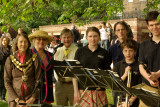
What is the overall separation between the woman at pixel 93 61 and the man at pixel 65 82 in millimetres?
408

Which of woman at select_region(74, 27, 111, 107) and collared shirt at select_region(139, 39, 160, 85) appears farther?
woman at select_region(74, 27, 111, 107)

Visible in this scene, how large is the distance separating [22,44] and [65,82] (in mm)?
1163

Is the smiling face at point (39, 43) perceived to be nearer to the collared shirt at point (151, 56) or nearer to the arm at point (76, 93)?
the arm at point (76, 93)

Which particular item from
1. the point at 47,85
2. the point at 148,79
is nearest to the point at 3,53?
the point at 47,85

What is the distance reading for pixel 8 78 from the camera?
473cm

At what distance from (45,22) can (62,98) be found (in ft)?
99.8

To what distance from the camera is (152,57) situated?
15.3 feet

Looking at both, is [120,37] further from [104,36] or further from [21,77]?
[104,36]

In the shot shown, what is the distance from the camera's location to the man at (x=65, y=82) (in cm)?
548

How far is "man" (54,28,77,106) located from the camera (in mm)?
5484

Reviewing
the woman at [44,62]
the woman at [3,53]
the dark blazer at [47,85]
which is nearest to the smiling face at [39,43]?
the woman at [44,62]

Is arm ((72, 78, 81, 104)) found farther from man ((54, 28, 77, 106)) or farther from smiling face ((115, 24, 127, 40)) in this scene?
smiling face ((115, 24, 127, 40))

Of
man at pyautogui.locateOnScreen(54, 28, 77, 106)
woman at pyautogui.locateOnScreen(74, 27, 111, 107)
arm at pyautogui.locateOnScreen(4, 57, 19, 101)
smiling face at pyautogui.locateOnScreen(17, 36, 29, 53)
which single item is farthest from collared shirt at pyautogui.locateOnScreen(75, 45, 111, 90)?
arm at pyautogui.locateOnScreen(4, 57, 19, 101)

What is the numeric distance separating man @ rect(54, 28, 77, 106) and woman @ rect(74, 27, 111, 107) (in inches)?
16.1
